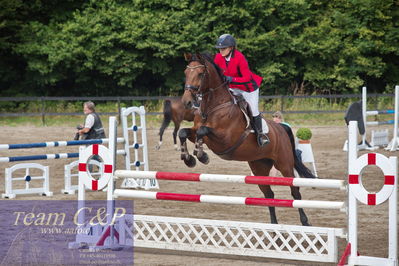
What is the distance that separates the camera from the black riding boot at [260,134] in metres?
7.34

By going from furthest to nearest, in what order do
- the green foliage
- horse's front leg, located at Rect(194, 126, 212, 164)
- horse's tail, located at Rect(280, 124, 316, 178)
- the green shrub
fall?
the green foliage → the green shrub → horse's tail, located at Rect(280, 124, 316, 178) → horse's front leg, located at Rect(194, 126, 212, 164)

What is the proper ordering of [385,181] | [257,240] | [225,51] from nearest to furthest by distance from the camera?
[385,181] → [257,240] → [225,51]

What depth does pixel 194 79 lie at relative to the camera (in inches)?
269

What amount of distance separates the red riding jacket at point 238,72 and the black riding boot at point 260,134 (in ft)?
A: 1.17

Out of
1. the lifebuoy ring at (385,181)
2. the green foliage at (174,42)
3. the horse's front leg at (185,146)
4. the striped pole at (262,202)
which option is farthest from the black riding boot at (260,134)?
the green foliage at (174,42)

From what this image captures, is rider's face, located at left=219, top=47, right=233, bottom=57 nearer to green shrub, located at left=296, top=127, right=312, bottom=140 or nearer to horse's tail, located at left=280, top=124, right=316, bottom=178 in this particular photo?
horse's tail, located at left=280, top=124, right=316, bottom=178

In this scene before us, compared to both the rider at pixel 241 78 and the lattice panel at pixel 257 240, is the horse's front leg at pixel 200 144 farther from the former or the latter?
the lattice panel at pixel 257 240

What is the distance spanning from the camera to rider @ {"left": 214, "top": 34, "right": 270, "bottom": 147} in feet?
24.1

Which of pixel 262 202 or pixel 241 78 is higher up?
pixel 241 78

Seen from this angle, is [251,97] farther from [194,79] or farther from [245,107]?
[194,79]

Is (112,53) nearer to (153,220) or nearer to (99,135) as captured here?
(99,135)

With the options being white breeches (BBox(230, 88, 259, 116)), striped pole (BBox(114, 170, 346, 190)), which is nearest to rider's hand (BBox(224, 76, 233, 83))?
white breeches (BBox(230, 88, 259, 116))

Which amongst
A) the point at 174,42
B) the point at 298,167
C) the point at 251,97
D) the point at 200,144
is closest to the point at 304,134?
the point at 298,167

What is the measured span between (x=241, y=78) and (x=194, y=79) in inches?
32.4
